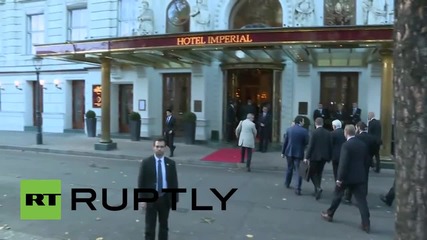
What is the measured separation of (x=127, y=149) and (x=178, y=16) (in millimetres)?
6981

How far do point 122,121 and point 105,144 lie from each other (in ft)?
17.0

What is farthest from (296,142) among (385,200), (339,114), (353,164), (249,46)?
(339,114)

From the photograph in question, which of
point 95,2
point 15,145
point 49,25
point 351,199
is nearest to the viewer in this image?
point 351,199

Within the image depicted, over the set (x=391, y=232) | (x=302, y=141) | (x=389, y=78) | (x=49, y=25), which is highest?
(x=49, y=25)

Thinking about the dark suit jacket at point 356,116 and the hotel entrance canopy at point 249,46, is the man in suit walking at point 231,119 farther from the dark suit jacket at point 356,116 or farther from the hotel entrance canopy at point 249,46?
the dark suit jacket at point 356,116

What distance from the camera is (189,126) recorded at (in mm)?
16859

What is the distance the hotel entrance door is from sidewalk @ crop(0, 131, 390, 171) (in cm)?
205

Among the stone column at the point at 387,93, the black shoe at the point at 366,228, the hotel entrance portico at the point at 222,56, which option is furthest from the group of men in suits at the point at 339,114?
the black shoe at the point at 366,228

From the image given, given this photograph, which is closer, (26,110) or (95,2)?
(95,2)

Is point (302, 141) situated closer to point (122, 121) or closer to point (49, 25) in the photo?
point (122, 121)

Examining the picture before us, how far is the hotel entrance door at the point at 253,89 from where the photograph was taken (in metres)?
16.8

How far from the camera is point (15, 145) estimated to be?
16734mm

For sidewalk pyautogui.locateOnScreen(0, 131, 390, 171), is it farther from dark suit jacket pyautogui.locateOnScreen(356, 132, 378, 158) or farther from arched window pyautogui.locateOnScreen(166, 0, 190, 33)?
arched window pyautogui.locateOnScreen(166, 0, 190, 33)

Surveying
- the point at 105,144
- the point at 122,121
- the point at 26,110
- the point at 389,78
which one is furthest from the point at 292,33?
the point at 26,110
